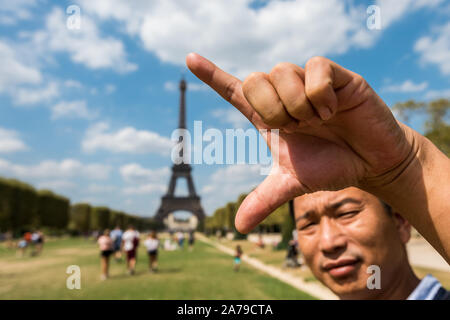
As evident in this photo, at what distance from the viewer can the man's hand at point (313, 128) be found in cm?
114

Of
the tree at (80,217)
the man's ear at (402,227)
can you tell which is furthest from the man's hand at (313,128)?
the tree at (80,217)

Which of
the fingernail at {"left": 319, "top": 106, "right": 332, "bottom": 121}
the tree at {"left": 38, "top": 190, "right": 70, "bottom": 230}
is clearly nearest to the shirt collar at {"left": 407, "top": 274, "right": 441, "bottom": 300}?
the fingernail at {"left": 319, "top": 106, "right": 332, "bottom": 121}

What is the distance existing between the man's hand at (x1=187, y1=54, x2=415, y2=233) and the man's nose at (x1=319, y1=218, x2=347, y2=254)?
3.17 ft

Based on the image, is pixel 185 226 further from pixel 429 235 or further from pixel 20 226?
pixel 429 235

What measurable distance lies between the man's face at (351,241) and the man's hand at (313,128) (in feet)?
3.24

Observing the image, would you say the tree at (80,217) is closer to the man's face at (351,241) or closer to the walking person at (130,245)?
the walking person at (130,245)

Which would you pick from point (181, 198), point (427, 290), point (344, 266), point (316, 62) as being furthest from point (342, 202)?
point (181, 198)

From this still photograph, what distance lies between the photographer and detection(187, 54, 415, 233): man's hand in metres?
1.14

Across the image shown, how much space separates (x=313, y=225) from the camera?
108 inches

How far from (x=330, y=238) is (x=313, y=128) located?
1331 millimetres

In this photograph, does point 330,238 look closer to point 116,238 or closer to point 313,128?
point 313,128

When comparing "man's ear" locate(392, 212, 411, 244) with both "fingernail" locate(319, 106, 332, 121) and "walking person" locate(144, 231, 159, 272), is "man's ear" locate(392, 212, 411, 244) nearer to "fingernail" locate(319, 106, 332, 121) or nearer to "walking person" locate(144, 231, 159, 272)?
"fingernail" locate(319, 106, 332, 121)

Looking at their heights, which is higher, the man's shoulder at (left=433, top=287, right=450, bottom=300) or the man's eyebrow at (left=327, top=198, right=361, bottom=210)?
the man's eyebrow at (left=327, top=198, right=361, bottom=210)
